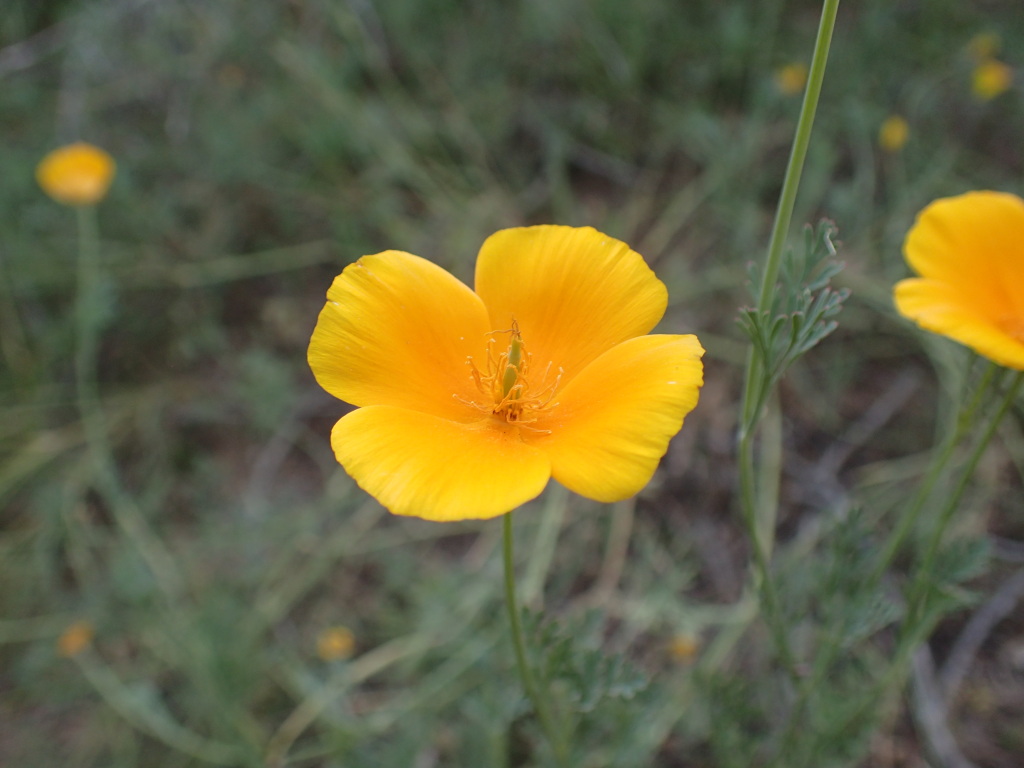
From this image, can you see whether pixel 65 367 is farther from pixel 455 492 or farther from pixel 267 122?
pixel 455 492

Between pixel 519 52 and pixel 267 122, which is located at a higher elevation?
pixel 519 52

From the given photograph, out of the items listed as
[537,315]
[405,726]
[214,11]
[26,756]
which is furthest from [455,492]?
[214,11]

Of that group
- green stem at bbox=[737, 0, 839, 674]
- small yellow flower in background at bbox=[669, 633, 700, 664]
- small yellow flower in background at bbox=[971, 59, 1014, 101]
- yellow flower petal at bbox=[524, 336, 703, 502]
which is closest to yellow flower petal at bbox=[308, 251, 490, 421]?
yellow flower petal at bbox=[524, 336, 703, 502]

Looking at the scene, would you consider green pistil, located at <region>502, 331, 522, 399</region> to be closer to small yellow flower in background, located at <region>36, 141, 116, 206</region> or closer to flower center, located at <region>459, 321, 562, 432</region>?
flower center, located at <region>459, 321, 562, 432</region>

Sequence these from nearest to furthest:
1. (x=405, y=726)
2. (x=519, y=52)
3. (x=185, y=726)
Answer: (x=405, y=726), (x=185, y=726), (x=519, y=52)

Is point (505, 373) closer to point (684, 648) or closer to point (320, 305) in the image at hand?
point (684, 648)

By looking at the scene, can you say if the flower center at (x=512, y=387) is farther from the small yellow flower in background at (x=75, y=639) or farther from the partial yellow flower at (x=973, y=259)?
the small yellow flower in background at (x=75, y=639)

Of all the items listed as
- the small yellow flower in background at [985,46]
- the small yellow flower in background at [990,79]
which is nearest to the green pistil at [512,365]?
the small yellow flower in background at [990,79]

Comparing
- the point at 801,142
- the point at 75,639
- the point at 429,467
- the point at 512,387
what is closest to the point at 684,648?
the point at 512,387
